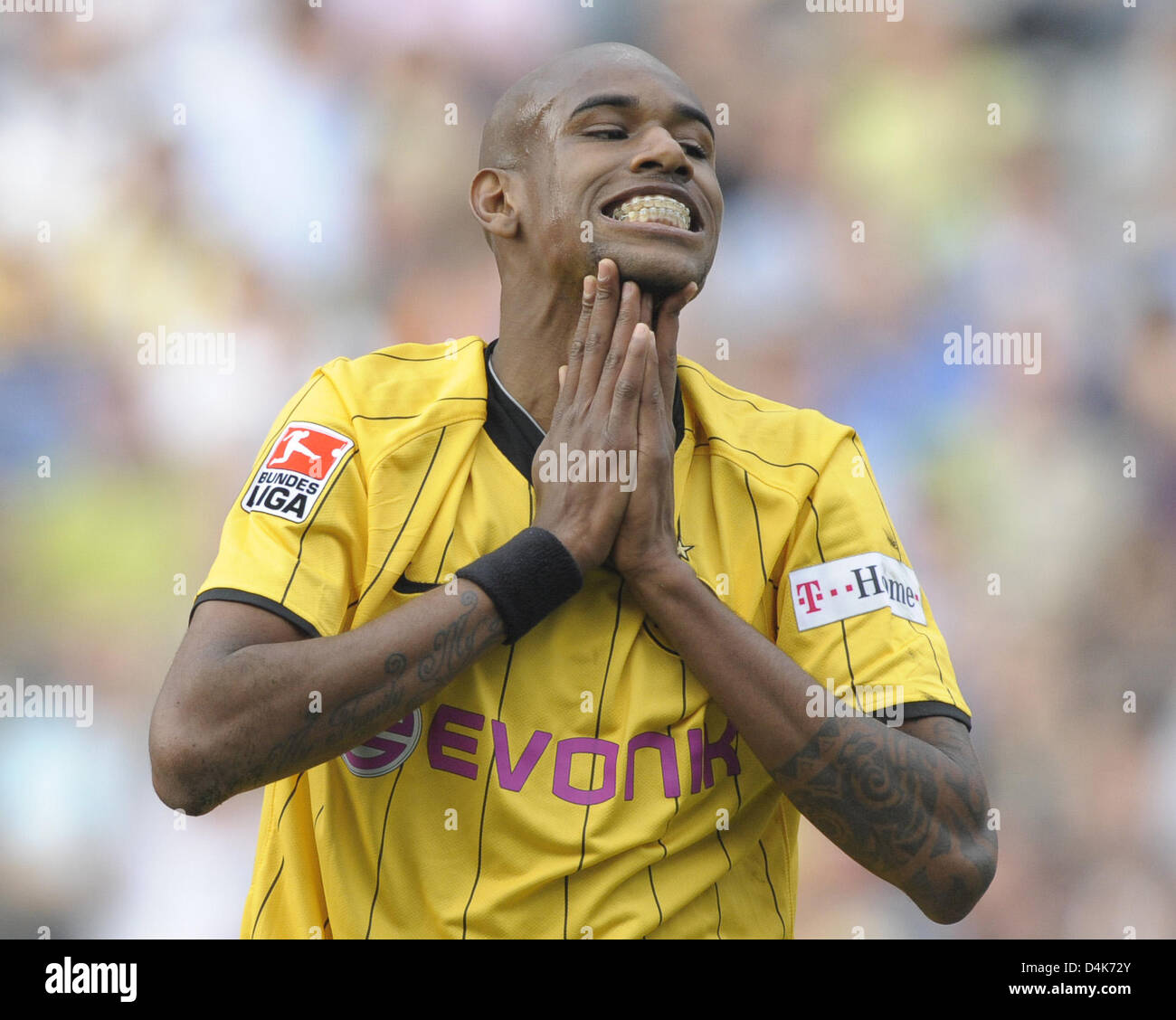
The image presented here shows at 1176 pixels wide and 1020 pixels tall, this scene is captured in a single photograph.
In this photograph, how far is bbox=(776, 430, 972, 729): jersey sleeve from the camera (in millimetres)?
2008

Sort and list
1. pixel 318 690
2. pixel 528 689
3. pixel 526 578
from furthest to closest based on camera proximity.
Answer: pixel 528 689 < pixel 526 578 < pixel 318 690

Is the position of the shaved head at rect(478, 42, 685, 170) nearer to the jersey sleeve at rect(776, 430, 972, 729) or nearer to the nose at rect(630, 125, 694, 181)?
the nose at rect(630, 125, 694, 181)

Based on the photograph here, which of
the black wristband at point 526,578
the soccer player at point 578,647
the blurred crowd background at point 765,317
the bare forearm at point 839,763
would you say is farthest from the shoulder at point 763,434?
the blurred crowd background at point 765,317

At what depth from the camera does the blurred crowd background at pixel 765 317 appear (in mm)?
3619

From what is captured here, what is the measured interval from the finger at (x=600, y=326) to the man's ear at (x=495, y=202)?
0.33 m

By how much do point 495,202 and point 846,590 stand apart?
1.01 m

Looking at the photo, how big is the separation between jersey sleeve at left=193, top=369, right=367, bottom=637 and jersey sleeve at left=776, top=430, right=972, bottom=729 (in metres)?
0.75

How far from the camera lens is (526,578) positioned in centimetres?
183

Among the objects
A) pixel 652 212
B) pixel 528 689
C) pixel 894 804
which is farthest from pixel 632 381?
pixel 894 804

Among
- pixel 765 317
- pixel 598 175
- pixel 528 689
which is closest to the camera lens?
pixel 528 689

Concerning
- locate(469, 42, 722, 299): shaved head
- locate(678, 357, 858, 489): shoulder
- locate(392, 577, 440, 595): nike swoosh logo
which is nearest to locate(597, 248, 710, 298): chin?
locate(469, 42, 722, 299): shaved head

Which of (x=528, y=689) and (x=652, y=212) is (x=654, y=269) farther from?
(x=528, y=689)

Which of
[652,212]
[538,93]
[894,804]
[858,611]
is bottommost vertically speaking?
[894,804]

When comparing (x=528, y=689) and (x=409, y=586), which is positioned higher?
(x=409, y=586)
